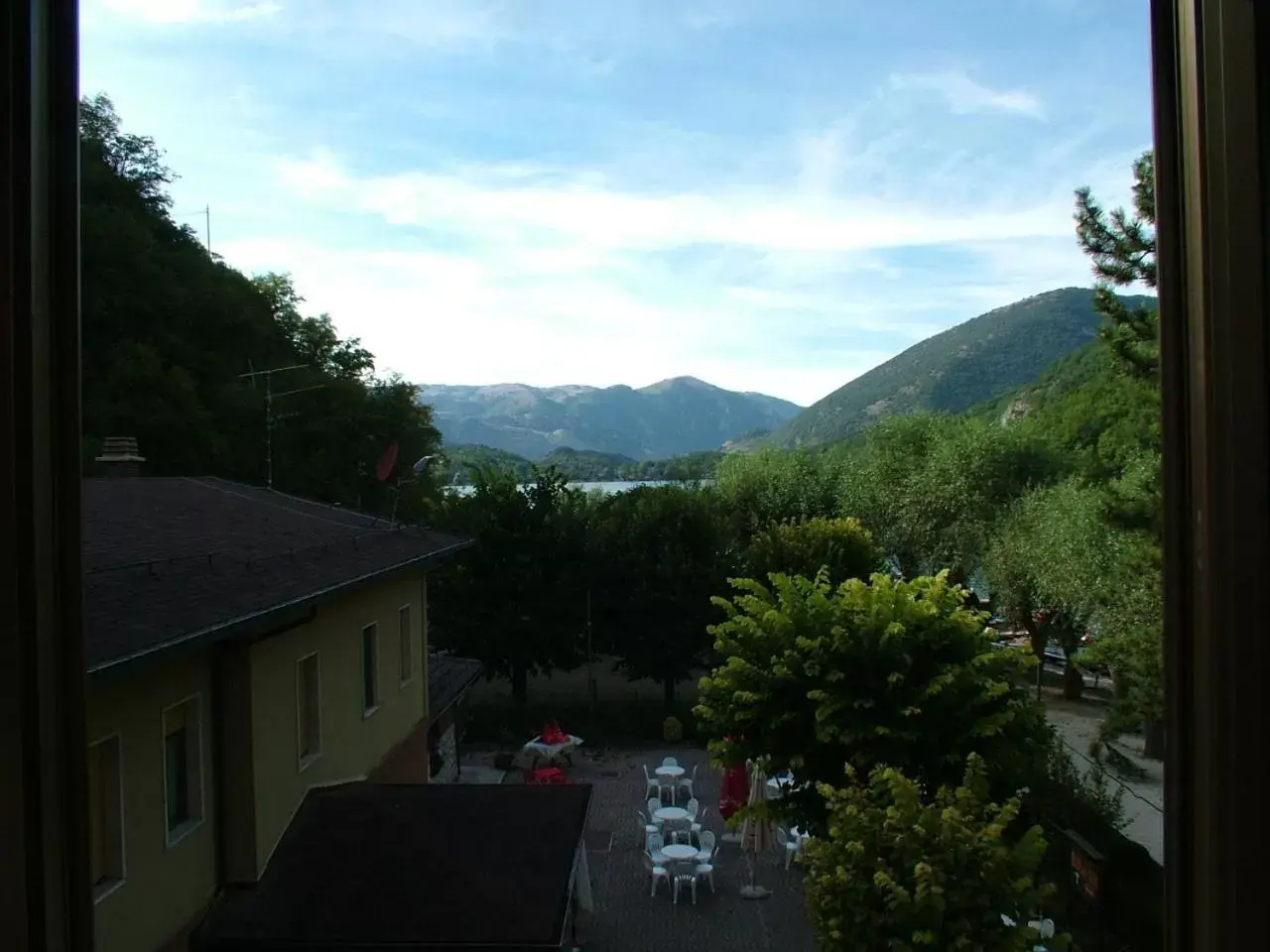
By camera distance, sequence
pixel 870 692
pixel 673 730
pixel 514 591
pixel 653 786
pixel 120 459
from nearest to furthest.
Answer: pixel 870 692 → pixel 120 459 → pixel 653 786 → pixel 673 730 → pixel 514 591

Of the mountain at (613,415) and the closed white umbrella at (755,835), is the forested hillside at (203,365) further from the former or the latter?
the mountain at (613,415)

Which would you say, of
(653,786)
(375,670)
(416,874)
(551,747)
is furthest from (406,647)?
(653,786)

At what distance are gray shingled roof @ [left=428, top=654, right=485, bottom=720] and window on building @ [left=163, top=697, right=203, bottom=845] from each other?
5563mm

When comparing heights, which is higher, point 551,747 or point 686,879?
point 551,747

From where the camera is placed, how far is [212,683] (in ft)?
19.7

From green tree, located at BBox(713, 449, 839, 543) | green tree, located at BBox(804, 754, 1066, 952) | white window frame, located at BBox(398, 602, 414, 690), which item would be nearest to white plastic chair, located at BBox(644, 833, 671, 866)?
white window frame, located at BBox(398, 602, 414, 690)

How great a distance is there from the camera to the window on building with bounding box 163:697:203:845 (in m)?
5.64

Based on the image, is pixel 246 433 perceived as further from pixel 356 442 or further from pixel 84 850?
pixel 84 850

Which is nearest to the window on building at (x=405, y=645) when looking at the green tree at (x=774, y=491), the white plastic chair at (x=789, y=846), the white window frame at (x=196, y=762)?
the white window frame at (x=196, y=762)

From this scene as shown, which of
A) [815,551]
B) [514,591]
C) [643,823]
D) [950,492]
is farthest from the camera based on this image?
[950,492]

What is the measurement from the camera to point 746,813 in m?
8.09

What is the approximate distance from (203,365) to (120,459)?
10113 mm

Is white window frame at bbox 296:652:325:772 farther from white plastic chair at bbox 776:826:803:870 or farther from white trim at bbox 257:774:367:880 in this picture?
white plastic chair at bbox 776:826:803:870

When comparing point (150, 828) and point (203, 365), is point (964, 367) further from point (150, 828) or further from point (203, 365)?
point (150, 828)
